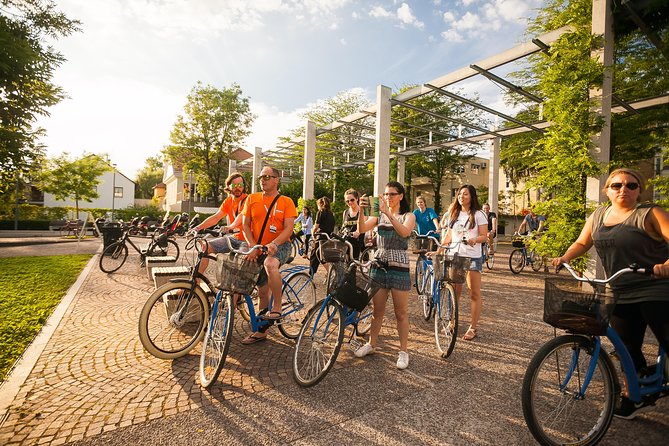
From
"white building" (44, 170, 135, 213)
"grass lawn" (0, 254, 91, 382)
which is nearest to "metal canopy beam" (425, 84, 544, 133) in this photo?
"grass lawn" (0, 254, 91, 382)

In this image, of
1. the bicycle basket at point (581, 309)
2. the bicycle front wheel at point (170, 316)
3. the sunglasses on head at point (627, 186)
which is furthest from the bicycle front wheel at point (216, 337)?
the sunglasses on head at point (627, 186)

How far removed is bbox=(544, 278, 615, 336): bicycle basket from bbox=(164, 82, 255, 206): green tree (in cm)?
3689

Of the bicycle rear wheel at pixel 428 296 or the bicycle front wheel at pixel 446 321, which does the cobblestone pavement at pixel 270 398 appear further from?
the bicycle rear wheel at pixel 428 296

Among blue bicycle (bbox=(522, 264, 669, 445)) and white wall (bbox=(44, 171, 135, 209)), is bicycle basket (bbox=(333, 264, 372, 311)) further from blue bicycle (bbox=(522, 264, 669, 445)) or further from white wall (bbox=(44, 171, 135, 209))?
white wall (bbox=(44, 171, 135, 209))

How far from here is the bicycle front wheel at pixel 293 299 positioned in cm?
431

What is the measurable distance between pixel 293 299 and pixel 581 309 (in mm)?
3238

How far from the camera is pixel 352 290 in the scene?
3164mm

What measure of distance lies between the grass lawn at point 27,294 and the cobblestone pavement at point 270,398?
34 cm

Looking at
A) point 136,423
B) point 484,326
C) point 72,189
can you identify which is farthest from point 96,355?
point 72,189

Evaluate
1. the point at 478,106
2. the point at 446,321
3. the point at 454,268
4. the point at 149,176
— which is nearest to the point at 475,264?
the point at 454,268

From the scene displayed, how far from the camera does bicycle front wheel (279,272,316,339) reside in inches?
170

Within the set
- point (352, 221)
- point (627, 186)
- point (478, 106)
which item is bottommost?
point (352, 221)

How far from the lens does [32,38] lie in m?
15.3

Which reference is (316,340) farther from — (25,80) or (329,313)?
(25,80)
